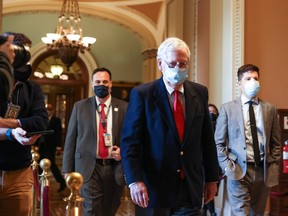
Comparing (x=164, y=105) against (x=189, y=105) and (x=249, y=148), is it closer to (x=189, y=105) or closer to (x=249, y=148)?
(x=189, y=105)

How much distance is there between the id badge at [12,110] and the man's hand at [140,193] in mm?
792

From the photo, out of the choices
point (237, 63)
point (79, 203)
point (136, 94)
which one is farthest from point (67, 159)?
point (237, 63)

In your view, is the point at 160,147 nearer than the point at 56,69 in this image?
Yes

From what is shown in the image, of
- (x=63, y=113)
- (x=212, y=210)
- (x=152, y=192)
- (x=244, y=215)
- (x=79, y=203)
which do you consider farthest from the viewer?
(x=63, y=113)

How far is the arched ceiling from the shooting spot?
14.6 m

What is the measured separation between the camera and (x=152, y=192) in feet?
9.64

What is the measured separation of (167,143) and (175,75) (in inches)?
16.3

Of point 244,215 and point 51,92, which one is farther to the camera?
point 51,92

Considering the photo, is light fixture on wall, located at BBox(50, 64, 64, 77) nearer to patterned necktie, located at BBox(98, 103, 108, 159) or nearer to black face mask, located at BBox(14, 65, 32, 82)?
patterned necktie, located at BBox(98, 103, 108, 159)

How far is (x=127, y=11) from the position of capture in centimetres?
1506

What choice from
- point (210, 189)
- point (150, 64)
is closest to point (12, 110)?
point (210, 189)

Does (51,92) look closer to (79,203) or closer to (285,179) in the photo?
(285,179)

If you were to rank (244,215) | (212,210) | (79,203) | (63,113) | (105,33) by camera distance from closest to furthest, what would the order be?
(79,203) → (244,215) → (212,210) → (105,33) → (63,113)

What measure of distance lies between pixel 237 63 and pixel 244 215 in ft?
10.0
